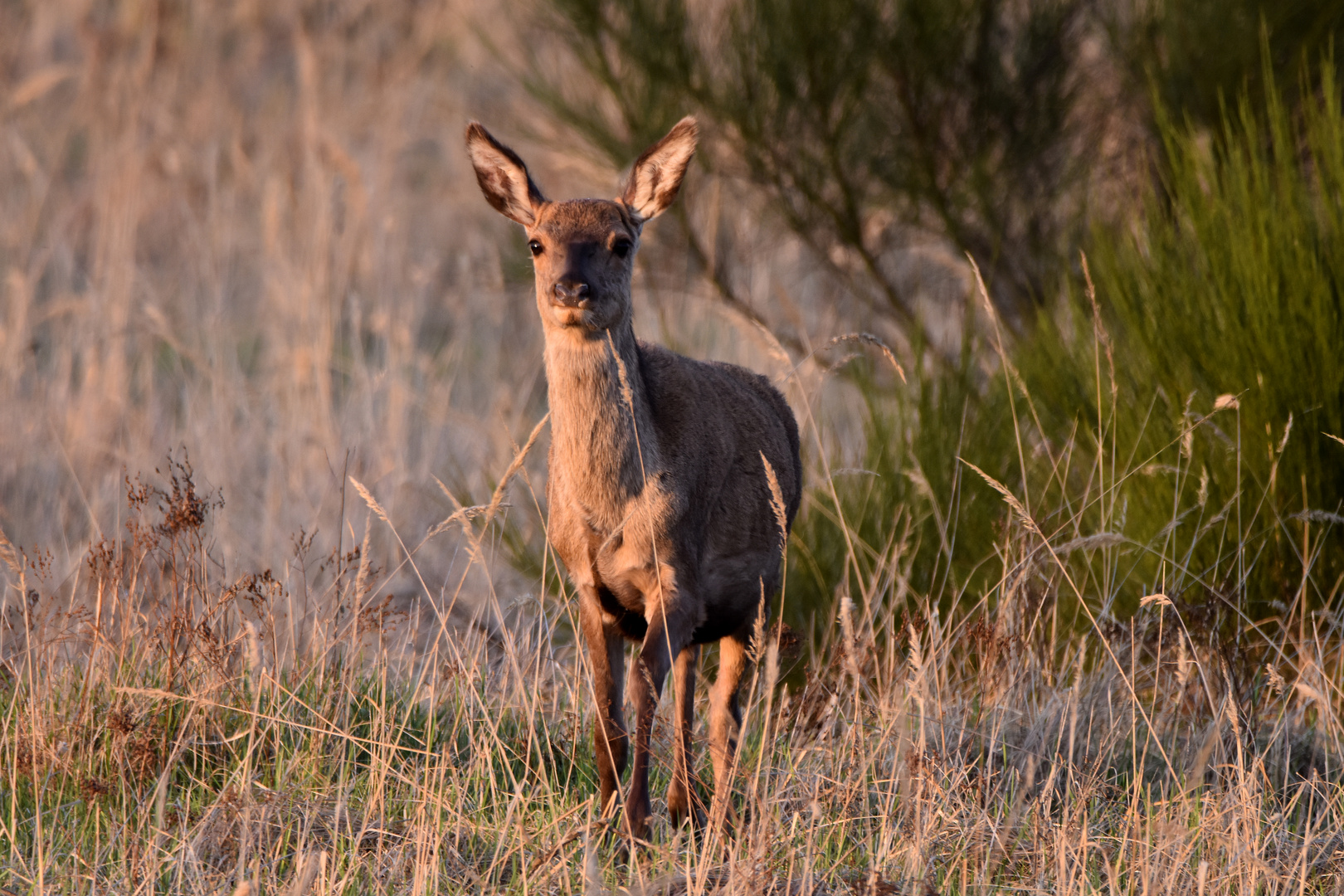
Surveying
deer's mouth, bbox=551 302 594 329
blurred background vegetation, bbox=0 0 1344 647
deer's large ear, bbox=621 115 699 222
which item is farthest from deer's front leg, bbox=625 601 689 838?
deer's large ear, bbox=621 115 699 222

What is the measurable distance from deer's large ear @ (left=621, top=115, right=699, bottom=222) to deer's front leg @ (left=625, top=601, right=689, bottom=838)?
1256 mm

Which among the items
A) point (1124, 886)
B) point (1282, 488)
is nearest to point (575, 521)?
point (1124, 886)

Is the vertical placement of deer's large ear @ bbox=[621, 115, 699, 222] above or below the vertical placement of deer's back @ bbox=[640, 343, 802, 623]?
above

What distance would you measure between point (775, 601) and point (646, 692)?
5.89 ft

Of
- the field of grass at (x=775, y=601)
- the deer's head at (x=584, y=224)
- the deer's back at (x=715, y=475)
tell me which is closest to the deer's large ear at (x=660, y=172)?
the deer's head at (x=584, y=224)

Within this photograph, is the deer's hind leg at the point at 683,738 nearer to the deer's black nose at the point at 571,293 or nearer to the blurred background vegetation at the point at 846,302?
the blurred background vegetation at the point at 846,302

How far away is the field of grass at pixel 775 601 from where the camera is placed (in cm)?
→ 367

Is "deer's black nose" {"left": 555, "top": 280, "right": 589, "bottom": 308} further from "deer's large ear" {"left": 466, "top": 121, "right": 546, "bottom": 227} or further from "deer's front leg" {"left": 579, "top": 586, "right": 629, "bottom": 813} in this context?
"deer's front leg" {"left": 579, "top": 586, "right": 629, "bottom": 813}

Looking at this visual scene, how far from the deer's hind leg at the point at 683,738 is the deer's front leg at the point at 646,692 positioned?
85 millimetres

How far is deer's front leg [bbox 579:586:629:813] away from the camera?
153 inches

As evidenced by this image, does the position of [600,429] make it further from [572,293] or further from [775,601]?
[775,601]

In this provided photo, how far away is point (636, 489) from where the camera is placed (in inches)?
157

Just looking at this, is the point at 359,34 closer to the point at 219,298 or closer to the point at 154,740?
the point at 219,298

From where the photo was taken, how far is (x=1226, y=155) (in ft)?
21.5
